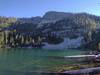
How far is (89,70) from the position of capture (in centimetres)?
5250

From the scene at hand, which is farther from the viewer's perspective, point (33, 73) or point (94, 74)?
point (33, 73)

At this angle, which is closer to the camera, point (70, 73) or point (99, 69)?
point (70, 73)

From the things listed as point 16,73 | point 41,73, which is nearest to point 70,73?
point 41,73

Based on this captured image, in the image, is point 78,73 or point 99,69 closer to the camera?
point 78,73

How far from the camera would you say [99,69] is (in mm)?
53594

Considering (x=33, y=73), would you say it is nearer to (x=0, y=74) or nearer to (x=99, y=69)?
(x=0, y=74)

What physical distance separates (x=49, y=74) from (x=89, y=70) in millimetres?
7320

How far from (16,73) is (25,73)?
1648mm

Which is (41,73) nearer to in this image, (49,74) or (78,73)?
(49,74)

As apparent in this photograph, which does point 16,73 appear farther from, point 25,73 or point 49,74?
point 49,74

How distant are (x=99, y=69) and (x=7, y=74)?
656 inches

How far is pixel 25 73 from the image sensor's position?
5303 centimetres

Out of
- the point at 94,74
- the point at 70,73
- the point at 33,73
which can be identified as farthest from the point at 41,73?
the point at 94,74

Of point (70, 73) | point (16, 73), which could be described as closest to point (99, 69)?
point (70, 73)
